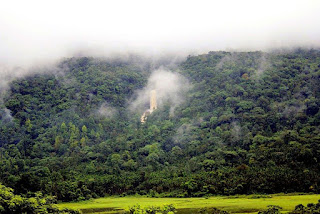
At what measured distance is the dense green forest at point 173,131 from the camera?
62.3m

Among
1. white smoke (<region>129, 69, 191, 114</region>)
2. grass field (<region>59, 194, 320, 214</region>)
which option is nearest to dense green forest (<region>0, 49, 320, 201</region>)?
white smoke (<region>129, 69, 191, 114</region>)

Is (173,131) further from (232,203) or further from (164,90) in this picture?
(232,203)

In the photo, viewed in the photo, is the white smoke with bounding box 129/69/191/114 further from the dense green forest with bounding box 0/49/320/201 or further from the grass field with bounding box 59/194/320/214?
the grass field with bounding box 59/194/320/214

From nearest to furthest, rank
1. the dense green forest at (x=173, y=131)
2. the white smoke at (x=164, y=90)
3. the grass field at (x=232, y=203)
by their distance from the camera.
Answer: the grass field at (x=232, y=203) → the dense green forest at (x=173, y=131) → the white smoke at (x=164, y=90)

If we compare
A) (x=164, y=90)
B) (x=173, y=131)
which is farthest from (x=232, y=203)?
(x=164, y=90)

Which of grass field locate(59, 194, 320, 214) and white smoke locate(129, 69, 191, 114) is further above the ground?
white smoke locate(129, 69, 191, 114)

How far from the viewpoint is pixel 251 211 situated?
43219 millimetres

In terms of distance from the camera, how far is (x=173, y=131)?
8619 centimetres

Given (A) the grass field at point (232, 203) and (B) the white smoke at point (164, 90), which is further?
(B) the white smoke at point (164, 90)

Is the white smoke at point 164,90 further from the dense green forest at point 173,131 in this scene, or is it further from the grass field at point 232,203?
the grass field at point 232,203

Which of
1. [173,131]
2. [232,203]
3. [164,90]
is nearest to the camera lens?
[232,203]

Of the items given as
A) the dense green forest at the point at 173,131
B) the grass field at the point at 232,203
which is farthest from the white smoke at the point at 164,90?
the grass field at the point at 232,203

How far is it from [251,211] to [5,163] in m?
49.9

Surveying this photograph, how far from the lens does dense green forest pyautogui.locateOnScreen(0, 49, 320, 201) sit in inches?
2454
